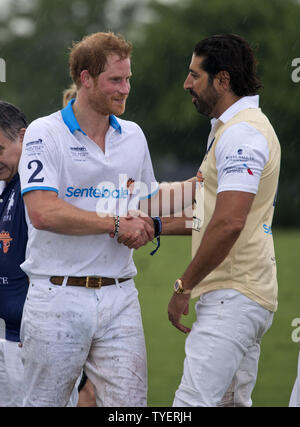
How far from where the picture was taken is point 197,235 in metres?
4.82

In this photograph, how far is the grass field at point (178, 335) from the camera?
33.4 feet

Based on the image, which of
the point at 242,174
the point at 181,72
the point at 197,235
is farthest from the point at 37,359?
the point at 181,72

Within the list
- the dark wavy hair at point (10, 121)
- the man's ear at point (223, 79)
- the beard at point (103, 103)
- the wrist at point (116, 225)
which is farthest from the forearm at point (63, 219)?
the man's ear at point (223, 79)

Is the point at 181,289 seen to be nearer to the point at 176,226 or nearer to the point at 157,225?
the point at 157,225

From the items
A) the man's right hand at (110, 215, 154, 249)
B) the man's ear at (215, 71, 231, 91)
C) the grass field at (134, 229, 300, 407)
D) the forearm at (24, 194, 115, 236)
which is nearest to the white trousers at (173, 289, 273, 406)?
the man's right hand at (110, 215, 154, 249)

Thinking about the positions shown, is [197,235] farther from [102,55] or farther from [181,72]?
[181,72]

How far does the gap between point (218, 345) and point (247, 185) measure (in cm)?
96

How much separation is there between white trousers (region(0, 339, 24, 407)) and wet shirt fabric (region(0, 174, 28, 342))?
0.07m

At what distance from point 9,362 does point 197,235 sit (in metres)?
1.70

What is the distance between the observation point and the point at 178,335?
1533 centimetres

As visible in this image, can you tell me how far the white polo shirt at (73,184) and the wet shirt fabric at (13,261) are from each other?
28cm

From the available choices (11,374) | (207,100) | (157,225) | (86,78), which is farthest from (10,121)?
(11,374)

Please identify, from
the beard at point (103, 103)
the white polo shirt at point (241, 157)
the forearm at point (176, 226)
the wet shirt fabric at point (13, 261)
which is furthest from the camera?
the forearm at point (176, 226)

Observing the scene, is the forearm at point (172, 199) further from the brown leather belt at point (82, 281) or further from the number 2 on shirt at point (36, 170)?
the number 2 on shirt at point (36, 170)
